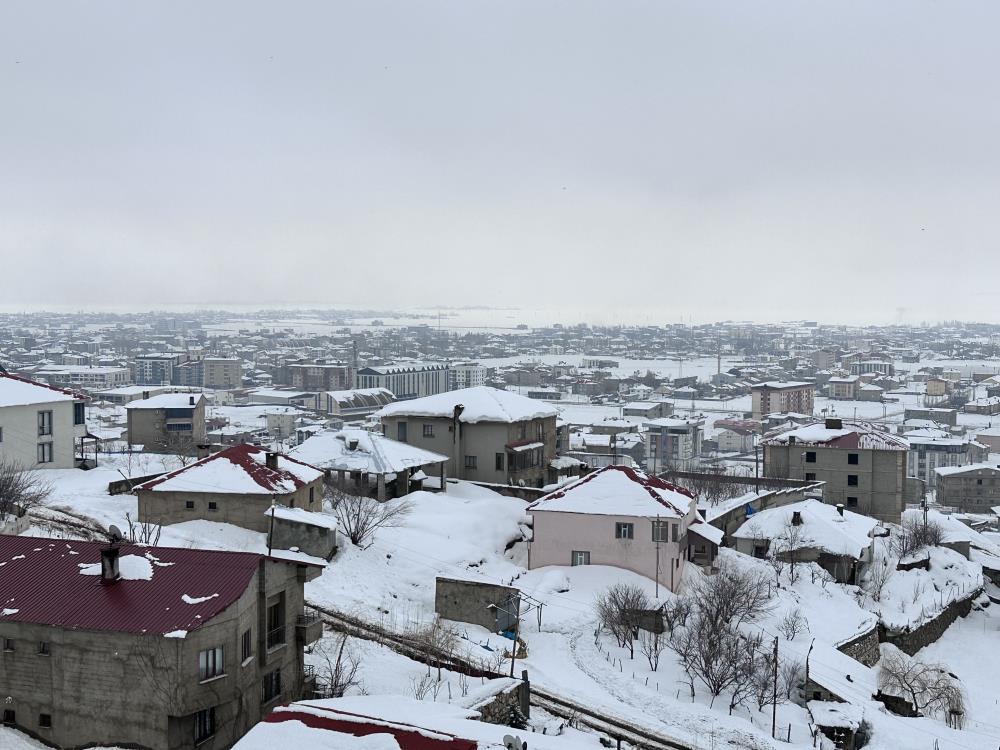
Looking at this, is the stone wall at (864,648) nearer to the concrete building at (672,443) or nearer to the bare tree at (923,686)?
the bare tree at (923,686)

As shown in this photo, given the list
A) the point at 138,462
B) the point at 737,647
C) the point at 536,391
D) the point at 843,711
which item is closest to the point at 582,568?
the point at 737,647

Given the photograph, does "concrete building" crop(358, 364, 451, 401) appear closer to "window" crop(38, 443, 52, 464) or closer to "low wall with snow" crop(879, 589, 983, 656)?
"window" crop(38, 443, 52, 464)

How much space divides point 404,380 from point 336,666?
171223mm

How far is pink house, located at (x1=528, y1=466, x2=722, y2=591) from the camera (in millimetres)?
30234

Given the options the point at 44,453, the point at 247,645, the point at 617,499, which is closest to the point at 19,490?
the point at 44,453

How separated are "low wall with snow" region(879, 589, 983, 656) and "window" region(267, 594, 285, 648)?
20.1 m

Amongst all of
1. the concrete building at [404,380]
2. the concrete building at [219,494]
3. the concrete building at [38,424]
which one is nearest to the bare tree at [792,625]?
the concrete building at [219,494]

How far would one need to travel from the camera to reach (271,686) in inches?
740

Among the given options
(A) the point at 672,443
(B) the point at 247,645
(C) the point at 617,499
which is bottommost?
(A) the point at 672,443

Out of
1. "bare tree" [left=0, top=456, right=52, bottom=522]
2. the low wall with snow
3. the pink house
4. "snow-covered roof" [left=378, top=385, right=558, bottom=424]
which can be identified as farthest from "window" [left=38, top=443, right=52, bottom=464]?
the low wall with snow

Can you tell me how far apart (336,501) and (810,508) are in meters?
18.0

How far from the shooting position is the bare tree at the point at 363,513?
30594mm

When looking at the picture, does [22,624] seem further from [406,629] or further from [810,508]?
[810,508]

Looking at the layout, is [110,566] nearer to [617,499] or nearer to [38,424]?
[617,499]
